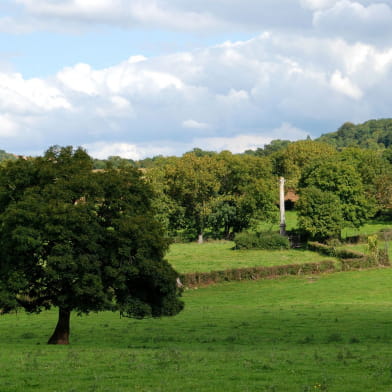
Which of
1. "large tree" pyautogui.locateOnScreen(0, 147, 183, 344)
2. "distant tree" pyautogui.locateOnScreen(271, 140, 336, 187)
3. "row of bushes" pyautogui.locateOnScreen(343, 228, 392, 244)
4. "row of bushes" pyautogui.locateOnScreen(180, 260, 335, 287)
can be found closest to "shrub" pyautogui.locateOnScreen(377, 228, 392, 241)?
"row of bushes" pyautogui.locateOnScreen(343, 228, 392, 244)

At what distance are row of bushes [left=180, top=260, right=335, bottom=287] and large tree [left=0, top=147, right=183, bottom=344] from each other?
30993mm

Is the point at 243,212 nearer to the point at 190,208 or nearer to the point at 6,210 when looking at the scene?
the point at 190,208

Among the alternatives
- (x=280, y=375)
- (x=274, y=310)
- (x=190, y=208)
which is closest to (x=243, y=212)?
(x=190, y=208)

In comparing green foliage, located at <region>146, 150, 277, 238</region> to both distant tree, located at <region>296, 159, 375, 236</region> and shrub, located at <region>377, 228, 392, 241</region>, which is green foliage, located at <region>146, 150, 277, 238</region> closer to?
distant tree, located at <region>296, 159, 375, 236</region>

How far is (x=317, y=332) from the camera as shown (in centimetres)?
3706

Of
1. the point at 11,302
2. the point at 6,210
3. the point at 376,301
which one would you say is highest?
the point at 6,210

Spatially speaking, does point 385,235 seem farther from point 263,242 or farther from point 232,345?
point 232,345

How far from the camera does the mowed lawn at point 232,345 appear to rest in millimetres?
19156

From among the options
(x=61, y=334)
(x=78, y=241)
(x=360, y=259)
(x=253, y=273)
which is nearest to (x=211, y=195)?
(x=360, y=259)

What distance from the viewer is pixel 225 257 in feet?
277

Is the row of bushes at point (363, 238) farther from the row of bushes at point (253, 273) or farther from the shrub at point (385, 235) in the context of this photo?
the row of bushes at point (253, 273)

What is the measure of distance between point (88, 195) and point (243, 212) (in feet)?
249

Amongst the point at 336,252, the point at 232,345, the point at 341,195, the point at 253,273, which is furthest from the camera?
the point at 341,195

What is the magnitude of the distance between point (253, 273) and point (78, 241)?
4005cm
